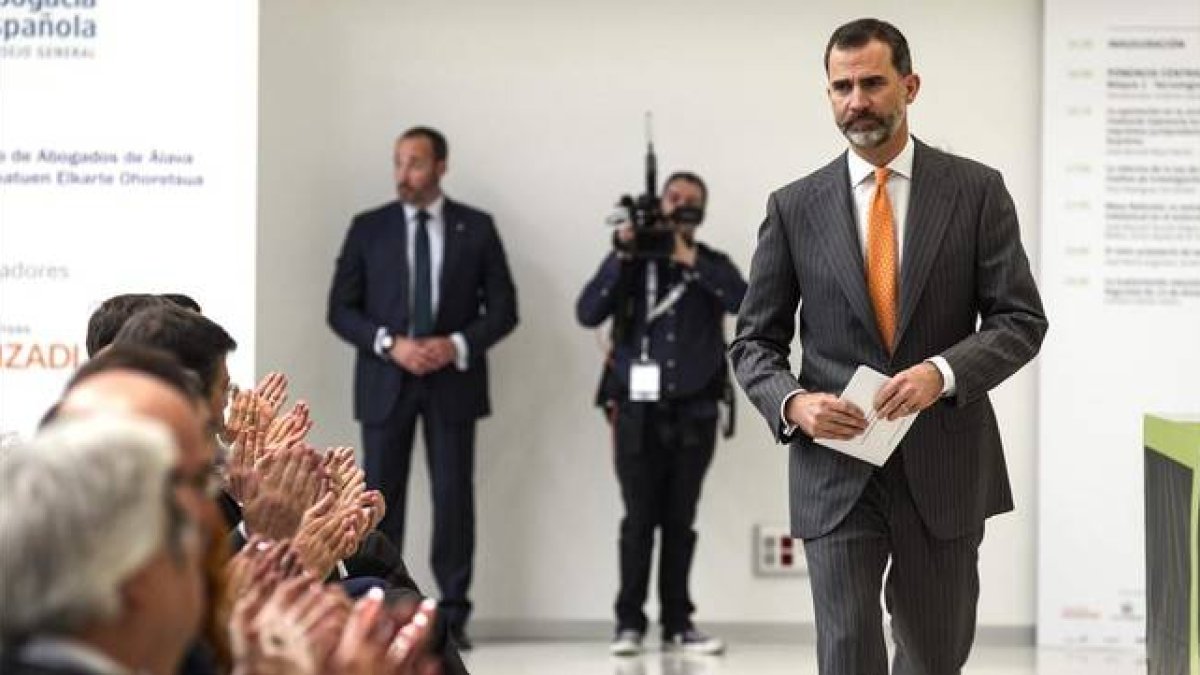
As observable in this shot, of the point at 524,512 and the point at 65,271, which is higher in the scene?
the point at 65,271

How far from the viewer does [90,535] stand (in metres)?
1.91

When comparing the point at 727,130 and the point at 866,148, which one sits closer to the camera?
the point at 866,148

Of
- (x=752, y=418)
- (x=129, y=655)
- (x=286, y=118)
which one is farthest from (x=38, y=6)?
(x=129, y=655)

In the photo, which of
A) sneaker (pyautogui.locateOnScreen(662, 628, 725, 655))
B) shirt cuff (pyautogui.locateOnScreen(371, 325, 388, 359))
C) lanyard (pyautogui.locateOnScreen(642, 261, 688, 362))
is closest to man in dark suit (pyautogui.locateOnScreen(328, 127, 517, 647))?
shirt cuff (pyautogui.locateOnScreen(371, 325, 388, 359))

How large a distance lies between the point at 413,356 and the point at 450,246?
48cm

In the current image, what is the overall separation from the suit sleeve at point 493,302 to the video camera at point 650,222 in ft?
1.81

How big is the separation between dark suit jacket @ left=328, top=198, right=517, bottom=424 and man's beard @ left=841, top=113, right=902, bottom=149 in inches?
170

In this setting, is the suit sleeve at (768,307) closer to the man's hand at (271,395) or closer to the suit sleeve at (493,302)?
the man's hand at (271,395)

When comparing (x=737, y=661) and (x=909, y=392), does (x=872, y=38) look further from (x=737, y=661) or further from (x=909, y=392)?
(x=737, y=661)

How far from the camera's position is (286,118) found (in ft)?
A: 30.1

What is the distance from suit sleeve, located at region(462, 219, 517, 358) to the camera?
879 centimetres

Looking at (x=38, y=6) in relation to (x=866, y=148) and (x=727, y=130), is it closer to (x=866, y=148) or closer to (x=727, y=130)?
(x=727, y=130)

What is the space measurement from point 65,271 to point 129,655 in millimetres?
5483

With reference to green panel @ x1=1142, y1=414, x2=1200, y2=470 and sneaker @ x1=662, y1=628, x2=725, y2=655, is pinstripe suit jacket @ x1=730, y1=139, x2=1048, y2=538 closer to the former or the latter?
green panel @ x1=1142, y1=414, x2=1200, y2=470
